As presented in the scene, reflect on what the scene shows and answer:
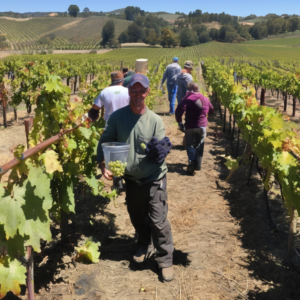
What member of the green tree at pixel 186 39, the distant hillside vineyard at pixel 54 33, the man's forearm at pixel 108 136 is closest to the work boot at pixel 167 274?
the man's forearm at pixel 108 136

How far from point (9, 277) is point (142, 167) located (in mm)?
1308

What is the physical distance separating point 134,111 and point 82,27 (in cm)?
11981

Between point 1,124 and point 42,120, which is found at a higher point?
point 42,120

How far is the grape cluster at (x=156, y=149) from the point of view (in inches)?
107

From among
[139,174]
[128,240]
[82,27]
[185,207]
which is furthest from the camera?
[82,27]

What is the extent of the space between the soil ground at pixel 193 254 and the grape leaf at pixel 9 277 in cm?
96

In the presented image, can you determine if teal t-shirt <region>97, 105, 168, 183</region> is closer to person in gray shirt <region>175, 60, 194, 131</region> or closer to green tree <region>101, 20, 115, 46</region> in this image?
person in gray shirt <region>175, 60, 194, 131</region>

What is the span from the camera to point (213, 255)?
3551 mm

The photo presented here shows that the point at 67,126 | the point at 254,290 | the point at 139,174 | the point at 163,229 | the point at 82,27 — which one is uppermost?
the point at 82,27

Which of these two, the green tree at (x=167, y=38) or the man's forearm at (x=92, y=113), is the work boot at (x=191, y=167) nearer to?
the man's forearm at (x=92, y=113)

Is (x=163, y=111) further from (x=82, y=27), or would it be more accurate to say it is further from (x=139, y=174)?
(x=82, y=27)

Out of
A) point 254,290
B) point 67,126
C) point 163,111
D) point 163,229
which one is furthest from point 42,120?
point 163,111

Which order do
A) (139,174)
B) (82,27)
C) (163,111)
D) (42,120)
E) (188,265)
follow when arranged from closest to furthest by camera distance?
1. (139,174)
2. (42,120)
3. (188,265)
4. (163,111)
5. (82,27)

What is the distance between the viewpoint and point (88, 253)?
326cm
